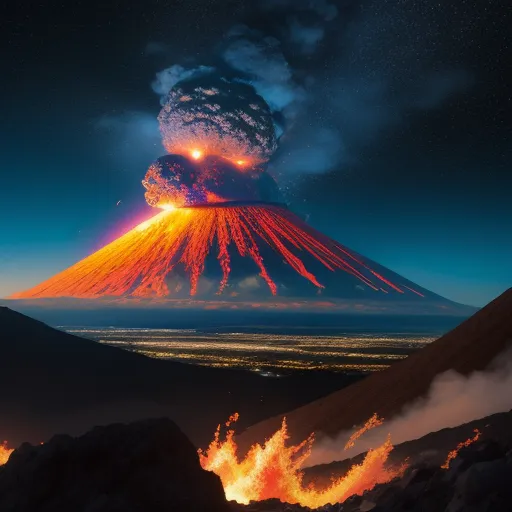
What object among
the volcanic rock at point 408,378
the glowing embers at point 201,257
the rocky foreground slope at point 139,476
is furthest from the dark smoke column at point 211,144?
the rocky foreground slope at point 139,476

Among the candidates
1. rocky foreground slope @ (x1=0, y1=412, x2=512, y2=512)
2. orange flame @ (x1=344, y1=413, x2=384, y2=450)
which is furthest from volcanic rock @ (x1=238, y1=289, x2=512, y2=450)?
rocky foreground slope @ (x1=0, y1=412, x2=512, y2=512)

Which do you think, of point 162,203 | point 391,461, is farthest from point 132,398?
point 162,203

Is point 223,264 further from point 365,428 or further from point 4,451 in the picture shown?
point 365,428

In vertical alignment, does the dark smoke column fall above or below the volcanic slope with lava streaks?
above

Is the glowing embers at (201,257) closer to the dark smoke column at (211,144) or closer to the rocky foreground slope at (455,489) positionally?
the dark smoke column at (211,144)

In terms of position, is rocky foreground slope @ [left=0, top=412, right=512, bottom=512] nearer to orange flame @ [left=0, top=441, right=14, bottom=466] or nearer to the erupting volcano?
orange flame @ [left=0, top=441, right=14, bottom=466]

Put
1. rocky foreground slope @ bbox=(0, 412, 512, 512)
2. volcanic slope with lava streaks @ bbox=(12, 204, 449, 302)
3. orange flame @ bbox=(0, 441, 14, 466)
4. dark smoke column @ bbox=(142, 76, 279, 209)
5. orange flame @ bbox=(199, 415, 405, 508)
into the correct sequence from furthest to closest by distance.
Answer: volcanic slope with lava streaks @ bbox=(12, 204, 449, 302)
dark smoke column @ bbox=(142, 76, 279, 209)
orange flame @ bbox=(0, 441, 14, 466)
orange flame @ bbox=(199, 415, 405, 508)
rocky foreground slope @ bbox=(0, 412, 512, 512)
